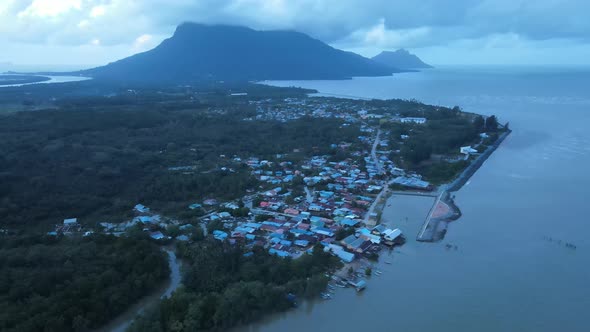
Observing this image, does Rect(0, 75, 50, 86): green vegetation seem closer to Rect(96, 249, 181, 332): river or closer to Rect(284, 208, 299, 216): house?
Rect(284, 208, 299, 216): house

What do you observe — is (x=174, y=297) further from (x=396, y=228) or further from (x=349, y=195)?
(x=349, y=195)

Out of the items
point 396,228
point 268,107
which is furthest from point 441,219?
point 268,107

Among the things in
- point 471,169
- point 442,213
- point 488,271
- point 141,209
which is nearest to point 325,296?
point 488,271

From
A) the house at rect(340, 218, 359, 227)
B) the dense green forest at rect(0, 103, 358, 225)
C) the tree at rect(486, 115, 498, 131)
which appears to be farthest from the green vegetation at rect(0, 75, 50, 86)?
the house at rect(340, 218, 359, 227)

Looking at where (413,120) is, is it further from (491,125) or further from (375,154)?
(375,154)

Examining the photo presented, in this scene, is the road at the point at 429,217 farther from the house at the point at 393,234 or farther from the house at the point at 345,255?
the house at the point at 345,255
